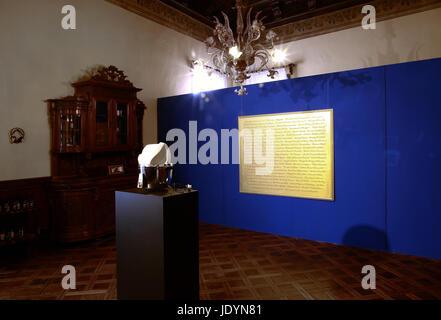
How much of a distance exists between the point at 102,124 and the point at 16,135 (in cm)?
121

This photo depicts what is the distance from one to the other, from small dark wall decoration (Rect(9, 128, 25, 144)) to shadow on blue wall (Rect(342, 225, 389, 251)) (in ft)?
16.2

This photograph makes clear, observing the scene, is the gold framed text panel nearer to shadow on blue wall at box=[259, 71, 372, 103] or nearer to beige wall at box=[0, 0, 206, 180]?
shadow on blue wall at box=[259, 71, 372, 103]

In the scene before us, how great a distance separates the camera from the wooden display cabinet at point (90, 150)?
4402mm

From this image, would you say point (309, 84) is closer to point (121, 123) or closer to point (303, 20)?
point (121, 123)

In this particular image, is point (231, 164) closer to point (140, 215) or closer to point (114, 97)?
point (114, 97)

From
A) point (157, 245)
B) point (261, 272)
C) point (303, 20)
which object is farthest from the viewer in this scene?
point (303, 20)

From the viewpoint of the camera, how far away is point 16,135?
4227mm

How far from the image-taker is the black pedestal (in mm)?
2152

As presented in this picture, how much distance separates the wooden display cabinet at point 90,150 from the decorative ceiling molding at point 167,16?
166cm

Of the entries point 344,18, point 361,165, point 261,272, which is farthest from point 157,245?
point 344,18

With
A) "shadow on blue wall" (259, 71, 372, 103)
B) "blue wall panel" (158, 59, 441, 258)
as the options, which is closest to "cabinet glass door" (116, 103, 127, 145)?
"blue wall panel" (158, 59, 441, 258)

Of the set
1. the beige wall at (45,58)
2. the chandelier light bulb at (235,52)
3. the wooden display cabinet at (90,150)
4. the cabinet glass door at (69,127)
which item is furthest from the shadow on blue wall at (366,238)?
the cabinet glass door at (69,127)
